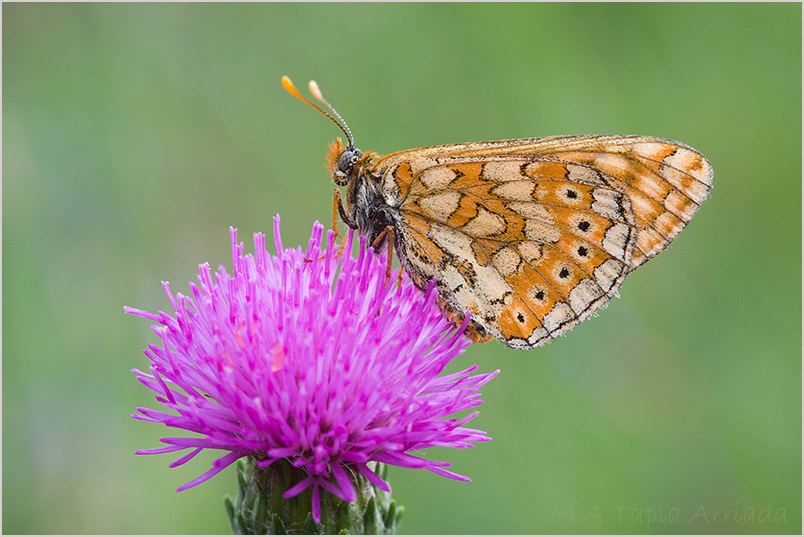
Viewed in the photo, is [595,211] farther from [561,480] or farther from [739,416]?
[739,416]

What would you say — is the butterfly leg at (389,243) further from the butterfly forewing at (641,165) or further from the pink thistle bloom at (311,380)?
the butterfly forewing at (641,165)

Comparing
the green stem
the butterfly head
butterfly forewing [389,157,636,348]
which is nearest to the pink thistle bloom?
the green stem

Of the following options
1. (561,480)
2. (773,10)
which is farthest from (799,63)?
(561,480)

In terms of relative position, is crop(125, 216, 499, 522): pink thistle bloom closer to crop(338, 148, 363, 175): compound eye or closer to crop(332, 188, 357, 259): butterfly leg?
crop(332, 188, 357, 259): butterfly leg

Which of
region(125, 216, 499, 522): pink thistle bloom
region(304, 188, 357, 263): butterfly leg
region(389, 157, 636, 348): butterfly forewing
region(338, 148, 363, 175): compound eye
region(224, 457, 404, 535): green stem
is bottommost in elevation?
region(224, 457, 404, 535): green stem

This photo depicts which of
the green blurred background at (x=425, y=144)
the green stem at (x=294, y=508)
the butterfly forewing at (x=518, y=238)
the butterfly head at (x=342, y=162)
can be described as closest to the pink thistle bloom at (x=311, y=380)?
the green stem at (x=294, y=508)

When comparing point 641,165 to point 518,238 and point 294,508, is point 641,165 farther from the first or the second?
point 294,508

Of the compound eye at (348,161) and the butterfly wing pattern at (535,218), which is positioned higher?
the compound eye at (348,161)
